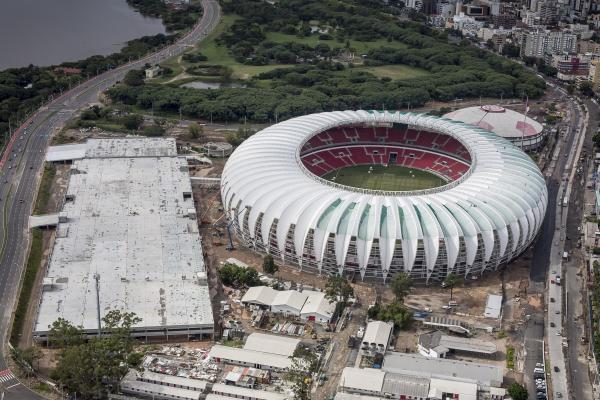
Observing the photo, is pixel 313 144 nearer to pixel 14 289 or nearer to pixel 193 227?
pixel 193 227

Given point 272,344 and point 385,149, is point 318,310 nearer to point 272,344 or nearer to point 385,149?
point 272,344

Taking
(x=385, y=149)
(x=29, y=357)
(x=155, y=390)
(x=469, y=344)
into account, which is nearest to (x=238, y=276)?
(x=155, y=390)

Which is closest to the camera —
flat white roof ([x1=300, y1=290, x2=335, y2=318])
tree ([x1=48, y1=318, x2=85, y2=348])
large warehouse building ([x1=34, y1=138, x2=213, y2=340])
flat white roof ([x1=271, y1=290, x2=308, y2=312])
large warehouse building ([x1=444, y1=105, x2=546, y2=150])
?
tree ([x1=48, y1=318, x2=85, y2=348])

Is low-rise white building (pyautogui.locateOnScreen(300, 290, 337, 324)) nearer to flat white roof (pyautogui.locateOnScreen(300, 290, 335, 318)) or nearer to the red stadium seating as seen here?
flat white roof (pyautogui.locateOnScreen(300, 290, 335, 318))

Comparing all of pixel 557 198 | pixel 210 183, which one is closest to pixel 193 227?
pixel 210 183

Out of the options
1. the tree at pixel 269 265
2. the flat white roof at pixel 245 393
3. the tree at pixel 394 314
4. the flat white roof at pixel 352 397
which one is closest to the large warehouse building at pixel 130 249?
the tree at pixel 269 265

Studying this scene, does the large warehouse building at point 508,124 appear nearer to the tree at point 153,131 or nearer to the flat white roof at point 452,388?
the tree at point 153,131

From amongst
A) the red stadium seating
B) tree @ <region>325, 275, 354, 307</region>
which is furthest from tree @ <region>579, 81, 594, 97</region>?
tree @ <region>325, 275, 354, 307</region>
